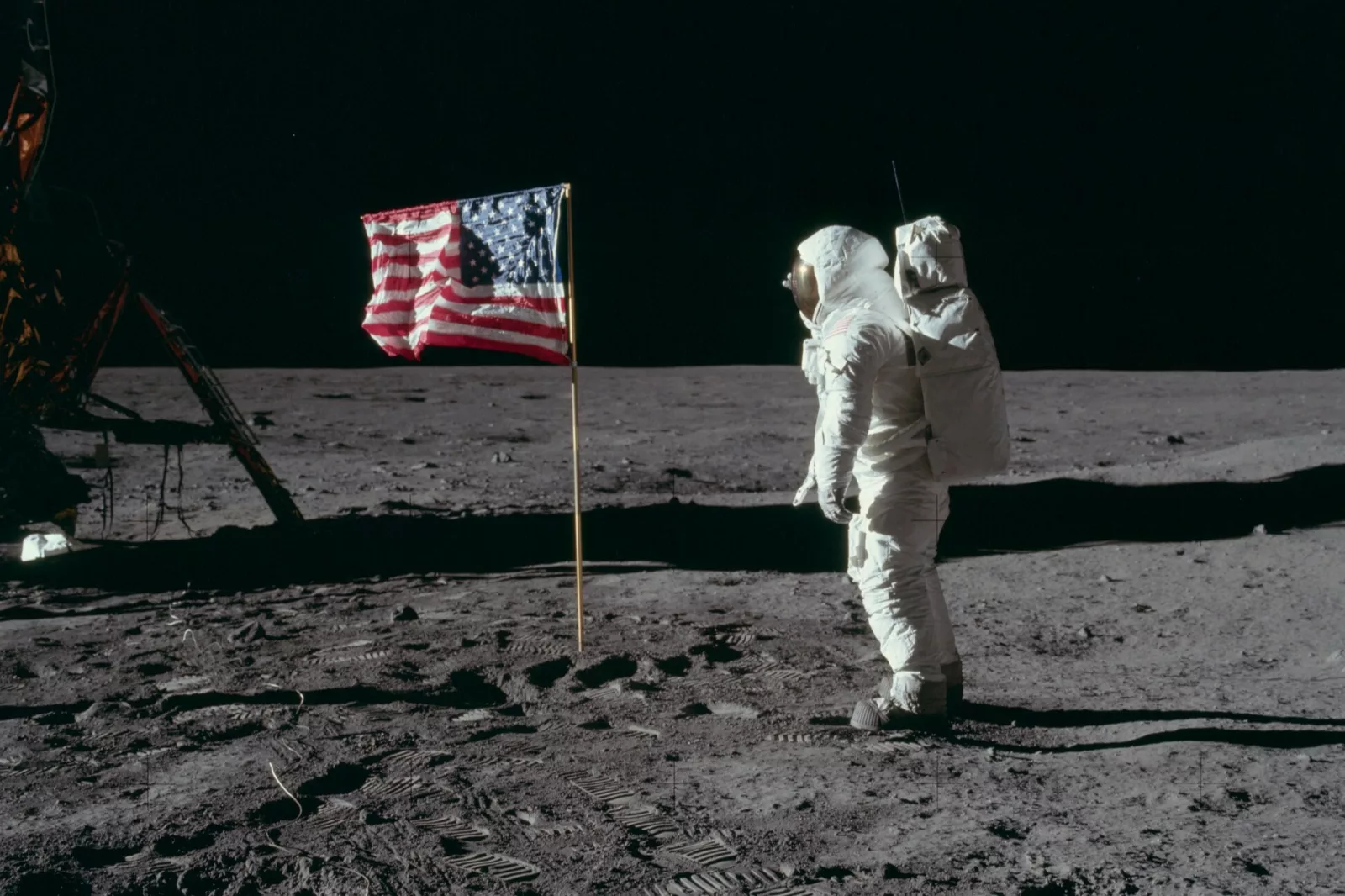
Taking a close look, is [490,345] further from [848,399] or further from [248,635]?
[848,399]

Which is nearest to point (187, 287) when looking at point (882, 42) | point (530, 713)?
point (882, 42)

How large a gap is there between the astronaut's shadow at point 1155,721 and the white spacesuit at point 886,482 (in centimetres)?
21

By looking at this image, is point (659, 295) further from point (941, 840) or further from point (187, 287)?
point (941, 840)

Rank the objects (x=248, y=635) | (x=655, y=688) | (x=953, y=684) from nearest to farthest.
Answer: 1. (x=953, y=684)
2. (x=655, y=688)
3. (x=248, y=635)

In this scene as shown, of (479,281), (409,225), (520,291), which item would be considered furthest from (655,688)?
(409,225)

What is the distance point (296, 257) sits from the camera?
32.0 feet

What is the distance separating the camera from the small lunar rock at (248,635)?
3.78 meters

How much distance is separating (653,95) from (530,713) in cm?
714

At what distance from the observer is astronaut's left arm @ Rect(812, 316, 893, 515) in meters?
2.68

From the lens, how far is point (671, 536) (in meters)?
5.20

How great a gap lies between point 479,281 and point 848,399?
5.32 ft

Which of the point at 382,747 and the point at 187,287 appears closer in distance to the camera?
the point at 382,747

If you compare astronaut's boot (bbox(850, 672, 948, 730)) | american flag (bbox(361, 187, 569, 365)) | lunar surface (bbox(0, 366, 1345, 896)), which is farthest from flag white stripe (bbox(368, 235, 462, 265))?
astronaut's boot (bbox(850, 672, 948, 730))

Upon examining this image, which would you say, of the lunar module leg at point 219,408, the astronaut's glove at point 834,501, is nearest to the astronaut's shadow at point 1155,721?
the astronaut's glove at point 834,501
